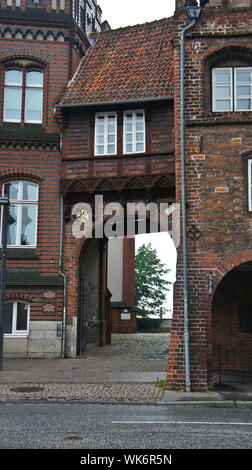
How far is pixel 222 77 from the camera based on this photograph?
45.1 feet

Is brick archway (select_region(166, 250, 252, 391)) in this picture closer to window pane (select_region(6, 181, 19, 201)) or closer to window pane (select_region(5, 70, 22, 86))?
window pane (select_region(6, 181, 19, 201))

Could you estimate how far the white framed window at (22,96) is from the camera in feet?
66.0

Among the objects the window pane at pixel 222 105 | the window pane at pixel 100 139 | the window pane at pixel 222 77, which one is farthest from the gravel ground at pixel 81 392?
the window pane at pixel 100 139

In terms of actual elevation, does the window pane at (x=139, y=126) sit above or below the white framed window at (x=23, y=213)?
above

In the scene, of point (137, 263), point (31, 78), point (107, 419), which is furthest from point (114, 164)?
point (137, 263)

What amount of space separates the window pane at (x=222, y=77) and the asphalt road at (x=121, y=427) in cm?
791

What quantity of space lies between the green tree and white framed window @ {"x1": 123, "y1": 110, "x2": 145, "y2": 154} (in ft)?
108

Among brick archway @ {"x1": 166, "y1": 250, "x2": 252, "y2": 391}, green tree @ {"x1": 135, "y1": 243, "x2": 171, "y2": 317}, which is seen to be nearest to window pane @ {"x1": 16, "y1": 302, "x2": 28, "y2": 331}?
brick archway @ {"x1": 166, "y1": 250, "x2": 252, "y2": 391}

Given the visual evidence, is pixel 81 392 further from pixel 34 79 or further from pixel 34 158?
pixel 34 79

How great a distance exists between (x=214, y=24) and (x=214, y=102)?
191 centimetres

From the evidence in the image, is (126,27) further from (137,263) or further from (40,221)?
(137,263)

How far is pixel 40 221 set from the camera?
19.4 meters

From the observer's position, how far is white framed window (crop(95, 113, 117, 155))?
19109 millimetres

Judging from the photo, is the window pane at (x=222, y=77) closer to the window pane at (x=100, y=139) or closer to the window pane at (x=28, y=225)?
the window pane at (x=100, y=139)
